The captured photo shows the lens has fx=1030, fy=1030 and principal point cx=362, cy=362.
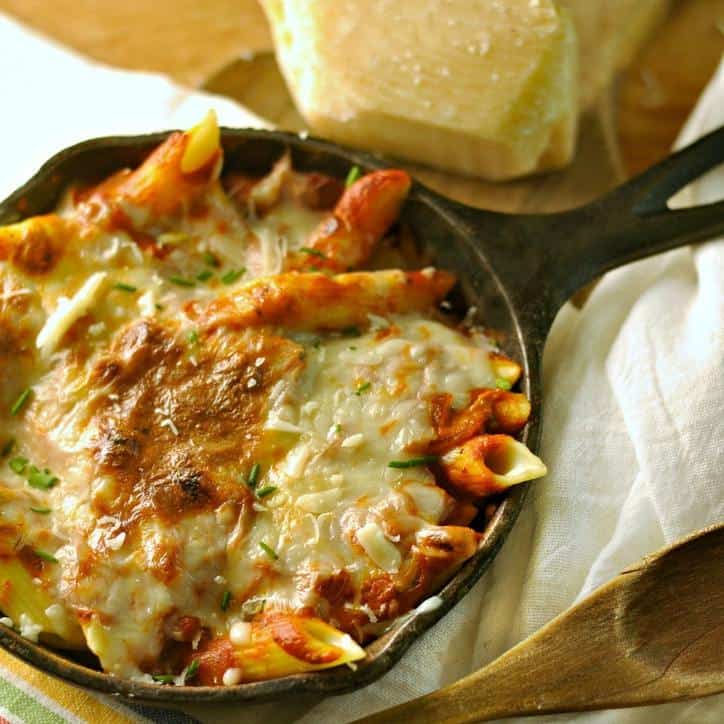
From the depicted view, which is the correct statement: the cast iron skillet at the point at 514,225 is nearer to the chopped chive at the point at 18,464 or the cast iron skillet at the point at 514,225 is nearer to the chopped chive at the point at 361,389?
the chopped chive at the point at 361,389

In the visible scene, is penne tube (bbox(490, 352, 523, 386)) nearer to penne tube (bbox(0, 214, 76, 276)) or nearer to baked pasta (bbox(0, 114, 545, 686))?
baked pasta (bbox(0, 114, 545, 686))

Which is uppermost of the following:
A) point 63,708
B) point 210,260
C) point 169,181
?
point 169,181

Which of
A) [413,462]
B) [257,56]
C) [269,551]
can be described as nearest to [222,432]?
[269,551]

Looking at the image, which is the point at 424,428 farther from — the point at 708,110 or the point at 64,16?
the point at 64,16

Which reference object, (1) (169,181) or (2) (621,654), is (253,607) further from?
(1) (169,181)

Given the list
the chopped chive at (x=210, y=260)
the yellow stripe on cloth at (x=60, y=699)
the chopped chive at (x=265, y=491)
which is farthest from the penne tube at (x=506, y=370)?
the yellow stripe on cloth at (x=60, y=699)

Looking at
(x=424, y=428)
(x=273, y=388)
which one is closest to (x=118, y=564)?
(x=273, y=388)
